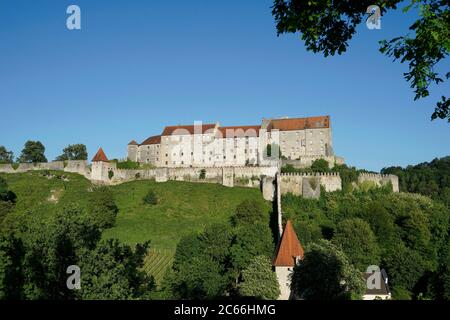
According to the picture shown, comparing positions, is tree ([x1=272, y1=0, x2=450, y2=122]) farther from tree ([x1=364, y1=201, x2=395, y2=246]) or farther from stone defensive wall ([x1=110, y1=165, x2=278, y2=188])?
stone defensive wall ([x1=110, y1=165, x2=278, y2=188])

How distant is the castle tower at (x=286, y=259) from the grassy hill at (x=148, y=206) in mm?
15258

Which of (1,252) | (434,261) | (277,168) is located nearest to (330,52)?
(1,252)

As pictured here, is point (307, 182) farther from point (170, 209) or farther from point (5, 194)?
point (5, 194)

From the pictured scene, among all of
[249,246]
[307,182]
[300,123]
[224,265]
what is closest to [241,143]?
[300,123]

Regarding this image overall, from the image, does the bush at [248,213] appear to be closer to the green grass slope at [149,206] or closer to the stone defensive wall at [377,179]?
the green grass slope at [149,206]

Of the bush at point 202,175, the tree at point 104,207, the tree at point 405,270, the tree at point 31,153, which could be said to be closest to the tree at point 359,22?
the tree at point 405,270

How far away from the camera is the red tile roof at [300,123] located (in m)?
92.7

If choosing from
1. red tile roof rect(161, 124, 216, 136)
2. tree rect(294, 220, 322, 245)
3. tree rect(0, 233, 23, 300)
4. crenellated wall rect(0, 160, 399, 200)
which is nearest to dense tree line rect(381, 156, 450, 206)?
crenellated wall rect(0, 160, 399, 200)

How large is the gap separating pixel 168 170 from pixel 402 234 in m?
41.1

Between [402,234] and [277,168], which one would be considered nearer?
[402,234]

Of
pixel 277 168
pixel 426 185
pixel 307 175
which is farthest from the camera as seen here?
pixel 426 185

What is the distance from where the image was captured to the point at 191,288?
38375 mm

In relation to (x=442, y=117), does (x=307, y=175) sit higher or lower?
higher

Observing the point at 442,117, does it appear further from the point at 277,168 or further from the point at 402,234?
the point at 277,168
